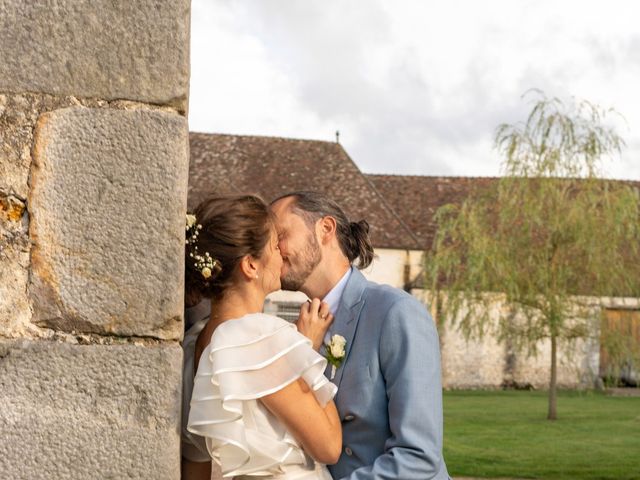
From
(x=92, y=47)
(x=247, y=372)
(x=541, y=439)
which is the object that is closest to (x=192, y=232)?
(x=247, y=372)

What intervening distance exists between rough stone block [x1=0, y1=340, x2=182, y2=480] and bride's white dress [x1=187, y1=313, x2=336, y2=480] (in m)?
0.34

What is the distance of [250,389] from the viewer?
2.53 metres

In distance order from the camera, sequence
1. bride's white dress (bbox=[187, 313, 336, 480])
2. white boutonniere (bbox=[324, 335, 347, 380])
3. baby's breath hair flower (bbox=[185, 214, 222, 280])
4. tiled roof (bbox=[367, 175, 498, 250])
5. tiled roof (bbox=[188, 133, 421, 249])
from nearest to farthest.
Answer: bride's white dress (bbox=[187, 313, 336, 480]) < baby's breath hair flower (bbox=[185, 214, 222, 280]) < white boutonniere (bbox=[324, 335, 347, 380]) < tiled roof (bbox=[188, 133, 421, 249]) < tiled roof (bbox=[367, 175, 498, 250])

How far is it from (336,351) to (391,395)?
0.68ft

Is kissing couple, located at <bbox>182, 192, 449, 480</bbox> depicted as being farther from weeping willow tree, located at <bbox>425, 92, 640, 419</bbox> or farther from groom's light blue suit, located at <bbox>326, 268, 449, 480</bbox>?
weeping willow tree, located at <bbox>425, 92, 640, 419</bbox>

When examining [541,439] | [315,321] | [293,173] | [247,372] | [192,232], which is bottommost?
[541,439]

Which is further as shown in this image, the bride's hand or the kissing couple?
the bride's hand

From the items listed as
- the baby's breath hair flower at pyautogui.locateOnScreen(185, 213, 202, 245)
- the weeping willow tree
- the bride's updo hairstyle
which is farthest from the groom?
the weeping willow tree

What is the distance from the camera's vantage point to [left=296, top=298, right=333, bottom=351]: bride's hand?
3025mm

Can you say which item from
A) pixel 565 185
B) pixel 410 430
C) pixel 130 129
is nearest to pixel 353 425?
pixel 410 430

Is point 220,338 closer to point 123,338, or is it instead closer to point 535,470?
point 123,338

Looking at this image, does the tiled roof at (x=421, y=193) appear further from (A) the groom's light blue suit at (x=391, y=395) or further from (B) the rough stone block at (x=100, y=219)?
(B) the rough stone block at (x=100, y=219)

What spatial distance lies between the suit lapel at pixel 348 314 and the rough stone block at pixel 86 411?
836 millimetres

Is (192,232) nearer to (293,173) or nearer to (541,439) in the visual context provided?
(541,439)
